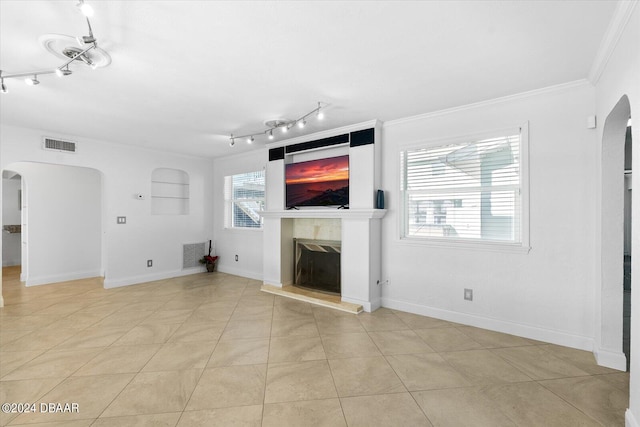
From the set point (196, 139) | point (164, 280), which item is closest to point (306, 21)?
point (196, 139)

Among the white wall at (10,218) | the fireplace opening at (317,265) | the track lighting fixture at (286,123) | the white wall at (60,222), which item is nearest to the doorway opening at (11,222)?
the white wall at (10,218)

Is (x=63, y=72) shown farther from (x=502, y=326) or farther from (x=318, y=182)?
(x=502, y=326)

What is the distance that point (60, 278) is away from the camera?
5691 millimetres

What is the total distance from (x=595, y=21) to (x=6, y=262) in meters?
11.2

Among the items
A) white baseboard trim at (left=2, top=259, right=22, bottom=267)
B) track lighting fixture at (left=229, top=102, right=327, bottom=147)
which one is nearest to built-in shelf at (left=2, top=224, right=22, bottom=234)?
white baseboard trim at (left=2, top=259, right=22, bottom=267)

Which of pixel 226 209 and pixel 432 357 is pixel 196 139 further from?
pixel 432 357

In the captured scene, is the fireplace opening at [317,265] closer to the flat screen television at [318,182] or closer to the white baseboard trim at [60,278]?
the flat screen television at [318,182]

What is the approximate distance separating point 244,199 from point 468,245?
14.4 feet

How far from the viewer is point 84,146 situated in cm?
490

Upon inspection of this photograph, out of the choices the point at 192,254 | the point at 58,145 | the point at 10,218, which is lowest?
the point at 192,254

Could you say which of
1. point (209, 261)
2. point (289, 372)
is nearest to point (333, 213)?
point (289, 372)

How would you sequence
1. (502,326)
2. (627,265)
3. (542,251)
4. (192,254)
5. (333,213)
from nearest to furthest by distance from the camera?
(542,251), (502,326), (627,265), (333,213), (192,254)

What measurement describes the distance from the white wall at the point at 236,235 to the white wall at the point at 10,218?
5.26 meters

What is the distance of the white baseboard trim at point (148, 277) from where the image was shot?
5.20 meters
